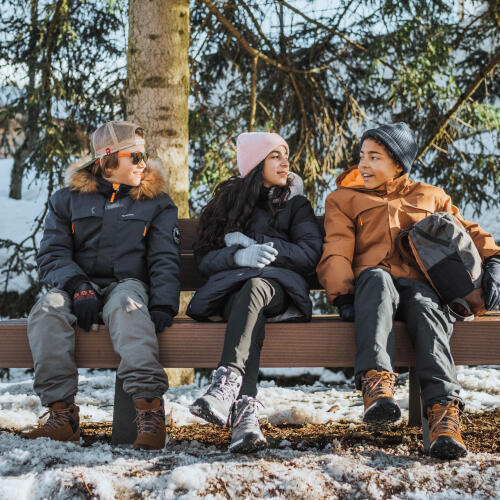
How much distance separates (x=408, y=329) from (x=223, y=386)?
906 mm

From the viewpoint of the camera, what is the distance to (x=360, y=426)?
3.54 metres

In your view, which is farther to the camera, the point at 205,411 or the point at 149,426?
the point at 149,426

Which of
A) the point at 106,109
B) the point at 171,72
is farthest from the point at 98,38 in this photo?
the point at 171,72

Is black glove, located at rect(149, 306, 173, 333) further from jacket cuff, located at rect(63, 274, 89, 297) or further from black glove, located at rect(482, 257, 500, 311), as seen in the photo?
black glove, located at rect(482, 257, 500, 311)

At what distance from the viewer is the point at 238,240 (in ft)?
10.8

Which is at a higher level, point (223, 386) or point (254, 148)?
point (254, 148)

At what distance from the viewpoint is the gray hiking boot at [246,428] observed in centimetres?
253

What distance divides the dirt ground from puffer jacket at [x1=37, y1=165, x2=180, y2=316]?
801 mm

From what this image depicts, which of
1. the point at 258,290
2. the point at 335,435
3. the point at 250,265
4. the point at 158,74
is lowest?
the point at 335,435

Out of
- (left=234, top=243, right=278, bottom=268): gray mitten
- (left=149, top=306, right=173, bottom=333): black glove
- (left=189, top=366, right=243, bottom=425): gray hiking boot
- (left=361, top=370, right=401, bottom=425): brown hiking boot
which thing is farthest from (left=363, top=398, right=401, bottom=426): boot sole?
(left=149, top=306, right=173, bottom=333): black glove

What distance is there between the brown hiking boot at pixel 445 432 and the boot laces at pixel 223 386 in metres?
0.81

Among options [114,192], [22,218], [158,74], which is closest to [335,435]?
[114,192]

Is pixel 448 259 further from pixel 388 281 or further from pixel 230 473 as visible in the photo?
pixel 230 473

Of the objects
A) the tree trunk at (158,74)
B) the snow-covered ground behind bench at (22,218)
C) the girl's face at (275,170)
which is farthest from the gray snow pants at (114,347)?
the snow-covered ground behind bench at (22,218)
